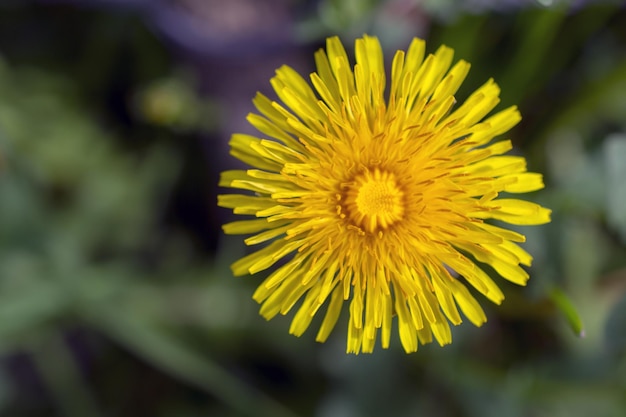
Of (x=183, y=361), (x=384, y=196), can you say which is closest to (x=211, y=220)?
(x=183, y=361)

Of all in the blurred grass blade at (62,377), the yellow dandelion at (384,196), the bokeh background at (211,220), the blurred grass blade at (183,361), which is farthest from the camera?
the blurred grass blade at (62,377)

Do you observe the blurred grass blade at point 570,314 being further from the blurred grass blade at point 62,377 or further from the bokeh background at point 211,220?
the blurred grass blade at point 62,377

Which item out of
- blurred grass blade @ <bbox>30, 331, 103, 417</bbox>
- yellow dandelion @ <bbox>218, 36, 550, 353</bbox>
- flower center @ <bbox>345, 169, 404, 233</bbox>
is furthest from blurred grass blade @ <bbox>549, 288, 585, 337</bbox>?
blurred grass blade @ <bbox>30, 331, 103, 417</bbox>

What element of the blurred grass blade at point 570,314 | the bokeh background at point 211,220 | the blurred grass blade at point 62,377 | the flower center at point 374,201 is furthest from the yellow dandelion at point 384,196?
the blurred grass blade at point 62,377

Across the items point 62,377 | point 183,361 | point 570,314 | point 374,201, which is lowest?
point 62,377

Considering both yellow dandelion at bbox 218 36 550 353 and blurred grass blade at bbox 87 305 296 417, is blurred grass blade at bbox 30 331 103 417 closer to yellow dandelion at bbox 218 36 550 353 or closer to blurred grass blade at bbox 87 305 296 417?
blurred grass blade at bbox 87 305 296 417

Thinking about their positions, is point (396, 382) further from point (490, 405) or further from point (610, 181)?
point (610, 181)

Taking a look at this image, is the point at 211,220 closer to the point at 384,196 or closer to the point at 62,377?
the point at 62,377

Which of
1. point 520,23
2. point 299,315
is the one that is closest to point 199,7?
point 520,23

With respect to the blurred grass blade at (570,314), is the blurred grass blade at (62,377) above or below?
below
